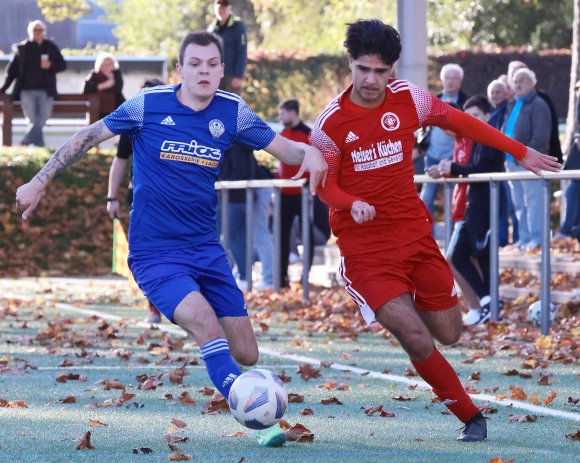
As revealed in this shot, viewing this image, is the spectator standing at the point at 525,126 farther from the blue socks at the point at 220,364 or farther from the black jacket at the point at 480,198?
the blue socks at the point at 220,364

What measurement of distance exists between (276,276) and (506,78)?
11.0ft

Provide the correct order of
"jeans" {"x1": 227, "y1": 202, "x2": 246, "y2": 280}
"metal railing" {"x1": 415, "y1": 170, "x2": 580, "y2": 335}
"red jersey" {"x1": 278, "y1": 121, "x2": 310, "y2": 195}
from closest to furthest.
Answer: "metal railing" {"x1": 415, "y1": 170, "x2": 580, "y2": 335} → "red jersey" {"x1": 278, "y1": 121, "x2": 310, "y2": 195} → "jeans" {"x1": 227, "y1": 202, "x2": 246, "y2": 280}

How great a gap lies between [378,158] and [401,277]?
1.94 ft

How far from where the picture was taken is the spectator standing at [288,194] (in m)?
17.9

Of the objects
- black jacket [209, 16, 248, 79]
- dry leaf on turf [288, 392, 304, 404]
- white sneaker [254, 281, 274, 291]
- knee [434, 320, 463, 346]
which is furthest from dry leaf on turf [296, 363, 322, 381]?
black jacket [209, 16, 248, 79]

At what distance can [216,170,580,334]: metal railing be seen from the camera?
13180mm

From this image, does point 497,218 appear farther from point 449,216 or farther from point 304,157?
point 304,157

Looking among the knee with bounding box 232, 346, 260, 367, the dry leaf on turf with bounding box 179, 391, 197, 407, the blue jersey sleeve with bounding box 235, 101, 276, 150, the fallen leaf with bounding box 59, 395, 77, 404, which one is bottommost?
the dry leaf on turf with bounding box 179, 391, 197, 407

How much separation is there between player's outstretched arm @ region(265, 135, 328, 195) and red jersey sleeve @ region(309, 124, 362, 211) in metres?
0.05

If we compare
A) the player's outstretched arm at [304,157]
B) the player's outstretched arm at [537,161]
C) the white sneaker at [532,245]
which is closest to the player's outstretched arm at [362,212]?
the player's outstretched arm at [304,157]

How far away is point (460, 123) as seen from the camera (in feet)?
26.9

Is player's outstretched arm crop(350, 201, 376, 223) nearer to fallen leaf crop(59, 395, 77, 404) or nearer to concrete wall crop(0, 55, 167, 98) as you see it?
fallen leaf crop(59, 395, 77, 404)

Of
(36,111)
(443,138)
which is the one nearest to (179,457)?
(443,138)

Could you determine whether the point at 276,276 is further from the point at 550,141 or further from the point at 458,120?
the point at 458,120
